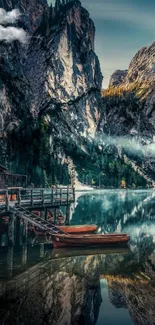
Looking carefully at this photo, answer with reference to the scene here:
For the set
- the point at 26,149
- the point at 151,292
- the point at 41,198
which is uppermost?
the point at 26,149

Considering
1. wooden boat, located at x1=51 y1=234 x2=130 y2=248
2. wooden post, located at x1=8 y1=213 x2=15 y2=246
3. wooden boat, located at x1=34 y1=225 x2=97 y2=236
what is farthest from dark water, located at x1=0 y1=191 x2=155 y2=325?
wooden boat, located at x1=34 y1=225 x2=97 y2=236

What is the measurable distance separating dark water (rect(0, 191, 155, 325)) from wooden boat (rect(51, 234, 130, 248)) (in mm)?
879

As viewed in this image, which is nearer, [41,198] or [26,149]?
[41,198]

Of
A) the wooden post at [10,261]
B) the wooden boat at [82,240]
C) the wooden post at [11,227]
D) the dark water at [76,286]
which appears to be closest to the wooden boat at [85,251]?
the dark water at [76,286]

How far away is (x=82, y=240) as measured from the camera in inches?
1422

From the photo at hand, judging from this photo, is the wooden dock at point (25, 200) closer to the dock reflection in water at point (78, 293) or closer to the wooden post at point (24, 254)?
the wooden post at point (24, 254)

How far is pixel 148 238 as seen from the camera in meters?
45.4

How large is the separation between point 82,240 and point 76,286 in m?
11.5

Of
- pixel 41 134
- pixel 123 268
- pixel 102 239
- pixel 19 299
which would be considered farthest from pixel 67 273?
pixel 41 134

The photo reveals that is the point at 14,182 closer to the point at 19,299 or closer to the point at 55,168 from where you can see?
the point at 19,299

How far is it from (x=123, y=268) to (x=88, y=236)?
6.94 meters

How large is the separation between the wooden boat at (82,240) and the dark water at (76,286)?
2.89 feet

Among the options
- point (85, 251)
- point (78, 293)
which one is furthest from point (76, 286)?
point (85, 251)

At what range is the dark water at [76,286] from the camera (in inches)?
787
